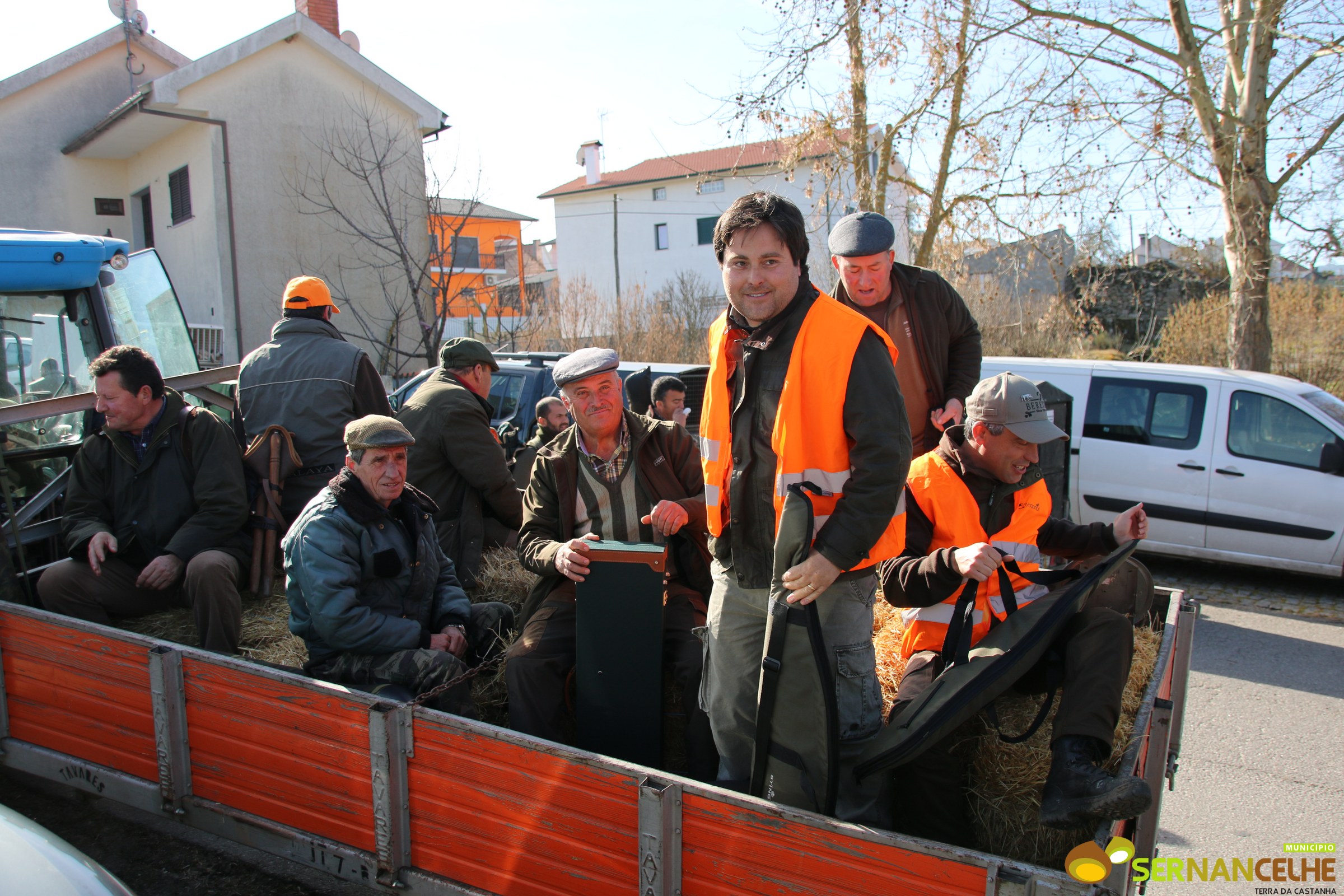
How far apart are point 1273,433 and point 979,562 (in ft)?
21.1

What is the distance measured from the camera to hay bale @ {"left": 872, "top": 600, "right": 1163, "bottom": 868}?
262 cm

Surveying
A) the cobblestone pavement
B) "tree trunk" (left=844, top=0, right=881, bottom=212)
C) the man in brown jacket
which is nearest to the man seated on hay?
the man in brown jacket

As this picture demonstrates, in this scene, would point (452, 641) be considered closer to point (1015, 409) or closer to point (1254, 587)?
point (1015, 409)

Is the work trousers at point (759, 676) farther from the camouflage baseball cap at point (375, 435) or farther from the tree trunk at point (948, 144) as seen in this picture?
the tree trunk at point (948, 144)

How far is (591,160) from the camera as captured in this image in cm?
4034

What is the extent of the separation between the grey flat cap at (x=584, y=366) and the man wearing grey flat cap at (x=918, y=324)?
46.8 inches

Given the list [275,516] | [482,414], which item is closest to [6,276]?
[275,516]

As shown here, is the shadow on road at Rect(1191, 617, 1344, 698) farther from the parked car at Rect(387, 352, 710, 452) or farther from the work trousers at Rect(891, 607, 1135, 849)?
the parked car at Rect(387, 352, 710, 452)

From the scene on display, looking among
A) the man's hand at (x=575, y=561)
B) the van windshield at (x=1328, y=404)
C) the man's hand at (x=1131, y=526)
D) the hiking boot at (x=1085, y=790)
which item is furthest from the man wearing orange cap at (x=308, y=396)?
the van windshield at (x=1328, y=404)

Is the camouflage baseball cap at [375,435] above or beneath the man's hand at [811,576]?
above

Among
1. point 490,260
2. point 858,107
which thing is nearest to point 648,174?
point 490,260

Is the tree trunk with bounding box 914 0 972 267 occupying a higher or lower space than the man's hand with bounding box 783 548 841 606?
higher

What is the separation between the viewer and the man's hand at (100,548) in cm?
421

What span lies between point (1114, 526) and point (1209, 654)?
155 inches
